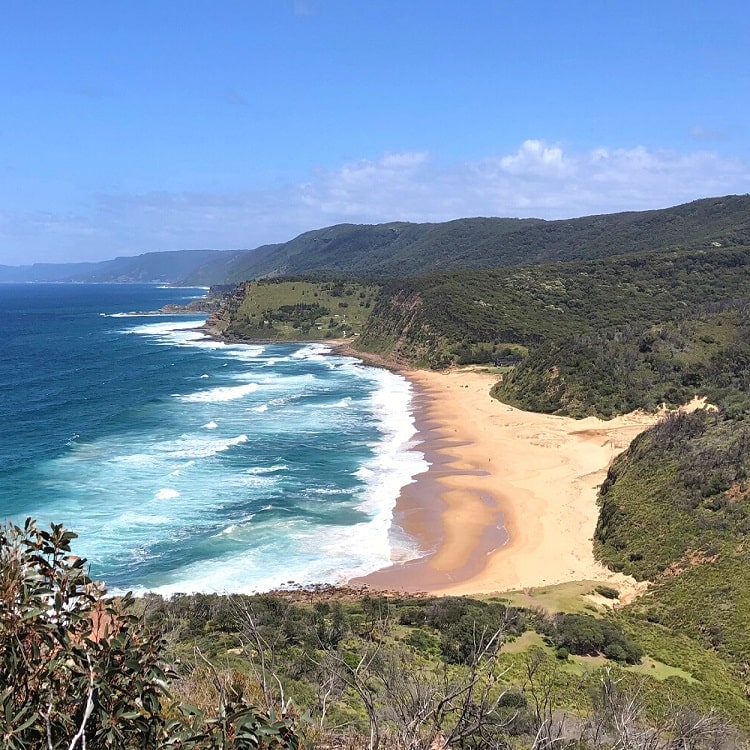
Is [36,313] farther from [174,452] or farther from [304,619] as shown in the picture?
[304,619]

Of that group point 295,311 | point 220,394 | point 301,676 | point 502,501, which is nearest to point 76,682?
point 301,676

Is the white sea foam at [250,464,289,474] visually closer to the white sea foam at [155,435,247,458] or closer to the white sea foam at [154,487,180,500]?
the white sea foam at [155,435,247,458]

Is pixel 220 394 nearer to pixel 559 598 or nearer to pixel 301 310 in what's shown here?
pixel 559 598

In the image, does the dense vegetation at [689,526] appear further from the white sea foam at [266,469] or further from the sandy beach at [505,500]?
the white sea foam at [266,469]

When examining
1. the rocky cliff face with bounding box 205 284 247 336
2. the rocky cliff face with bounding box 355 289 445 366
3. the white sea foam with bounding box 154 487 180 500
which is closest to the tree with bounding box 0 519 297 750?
the white sea foam with bounding box 154 487 180 500

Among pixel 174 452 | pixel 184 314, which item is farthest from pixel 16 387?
pixel 184 314

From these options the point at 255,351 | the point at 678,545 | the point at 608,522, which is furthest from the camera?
the point at 255,351
